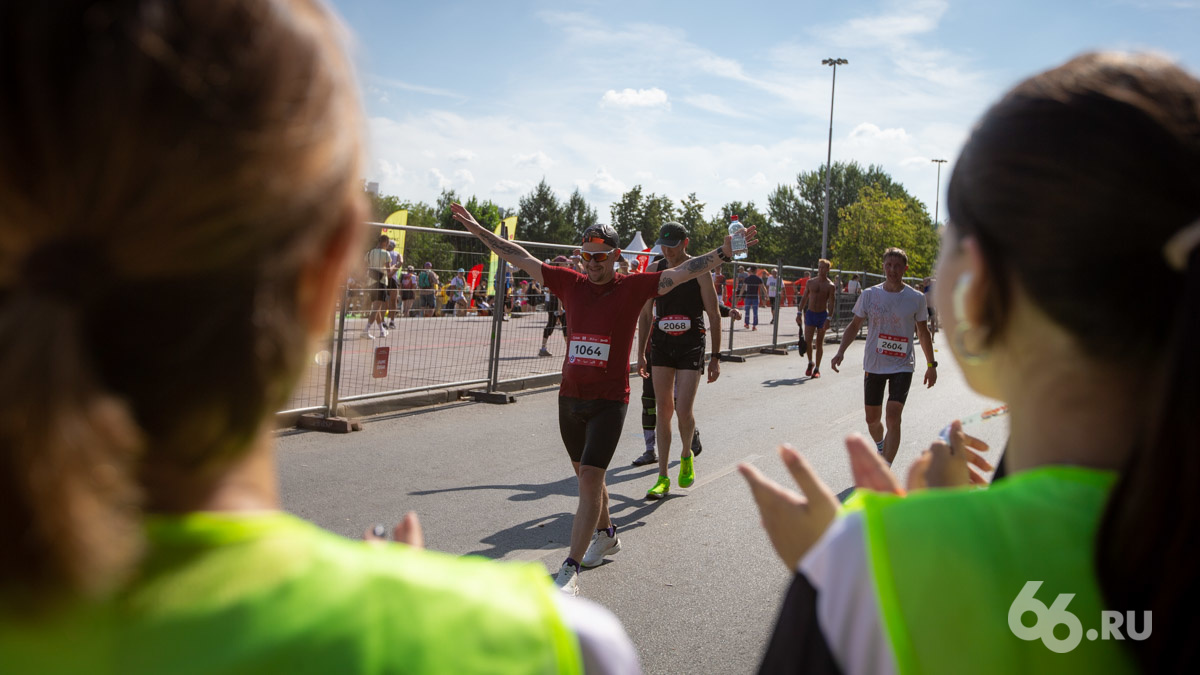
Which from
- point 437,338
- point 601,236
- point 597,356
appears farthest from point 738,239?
point 437,338

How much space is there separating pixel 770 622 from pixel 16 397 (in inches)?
169

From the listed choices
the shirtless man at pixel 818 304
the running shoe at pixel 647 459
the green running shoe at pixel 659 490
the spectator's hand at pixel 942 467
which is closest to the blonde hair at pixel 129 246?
the spectator's hand at pixel 942 467

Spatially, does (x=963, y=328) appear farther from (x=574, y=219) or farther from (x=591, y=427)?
(x=574, y=219)

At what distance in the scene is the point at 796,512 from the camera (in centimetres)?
131

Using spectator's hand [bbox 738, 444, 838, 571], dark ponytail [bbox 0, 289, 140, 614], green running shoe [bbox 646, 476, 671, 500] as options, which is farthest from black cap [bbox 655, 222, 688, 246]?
dark ponytail [bbox 0, 289, 140, 614]

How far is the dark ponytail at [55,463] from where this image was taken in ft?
2.17

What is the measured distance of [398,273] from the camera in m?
9.41

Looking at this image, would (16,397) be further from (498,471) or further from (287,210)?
(498,471)

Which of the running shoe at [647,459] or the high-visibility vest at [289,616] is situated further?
the running shoe at [647,459]

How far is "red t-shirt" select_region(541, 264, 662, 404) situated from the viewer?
5164 mm

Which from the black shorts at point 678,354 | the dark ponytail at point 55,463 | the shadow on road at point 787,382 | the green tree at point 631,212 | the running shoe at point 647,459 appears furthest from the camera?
the green tree at point 631,212

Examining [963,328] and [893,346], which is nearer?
[963,328]

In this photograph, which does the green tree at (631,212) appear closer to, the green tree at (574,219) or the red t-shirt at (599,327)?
the green tree at (574,219)

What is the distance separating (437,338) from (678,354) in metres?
4.04
